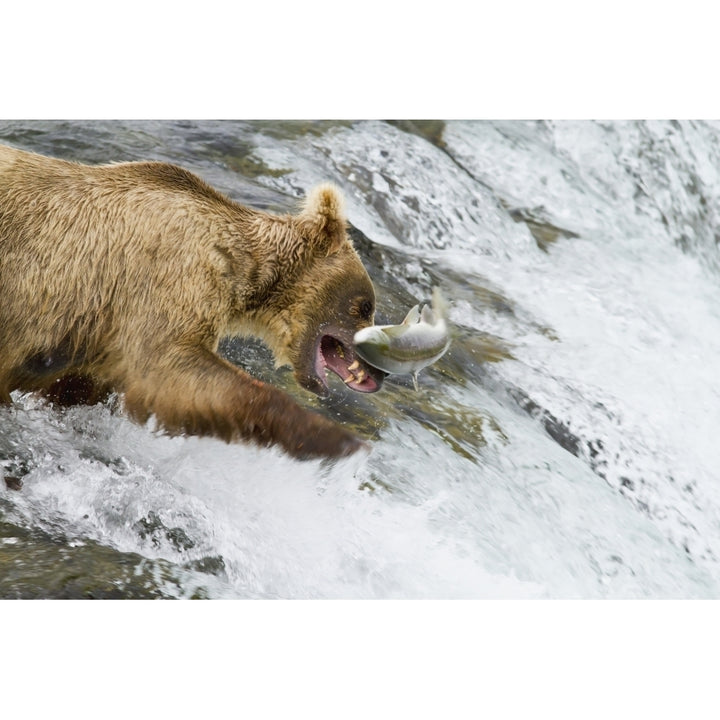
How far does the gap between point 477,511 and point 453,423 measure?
2.33ft

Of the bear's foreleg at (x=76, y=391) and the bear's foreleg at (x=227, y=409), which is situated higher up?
the bear's foreleg at (x=227, y=409)

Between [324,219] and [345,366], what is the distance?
0.79m

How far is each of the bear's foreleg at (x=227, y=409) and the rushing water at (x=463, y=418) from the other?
111 millimetres

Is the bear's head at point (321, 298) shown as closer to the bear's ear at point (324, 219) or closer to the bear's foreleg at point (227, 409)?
the bear's ear at point (324, 219)

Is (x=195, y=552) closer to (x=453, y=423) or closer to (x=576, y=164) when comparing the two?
(x=453, y=423)

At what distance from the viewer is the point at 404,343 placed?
5.90 meters

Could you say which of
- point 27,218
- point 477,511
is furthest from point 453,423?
point 27,218

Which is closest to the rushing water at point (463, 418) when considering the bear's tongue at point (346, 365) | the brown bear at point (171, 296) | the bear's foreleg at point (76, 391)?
the bear's foreleg at point (76, 391)

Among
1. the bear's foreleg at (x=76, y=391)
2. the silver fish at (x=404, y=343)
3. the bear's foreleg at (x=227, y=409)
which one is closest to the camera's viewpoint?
the bear's foreleg at (x=227, y=409)

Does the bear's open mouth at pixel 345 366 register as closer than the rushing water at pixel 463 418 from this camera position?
No

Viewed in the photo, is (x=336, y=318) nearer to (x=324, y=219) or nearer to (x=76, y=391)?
(x=324, y=219)

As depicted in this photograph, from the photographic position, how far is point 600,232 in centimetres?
1098

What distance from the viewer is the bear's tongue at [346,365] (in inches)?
242

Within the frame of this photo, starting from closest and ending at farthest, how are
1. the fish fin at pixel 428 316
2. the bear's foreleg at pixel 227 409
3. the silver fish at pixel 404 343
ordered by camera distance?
the bear's foreleg at pixel 227 409
the silver fish at pixel 404 343
the fish fin at pixel 428 316
